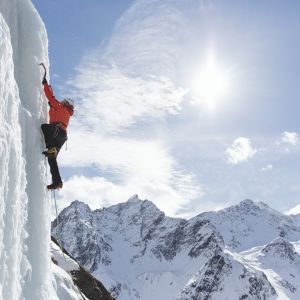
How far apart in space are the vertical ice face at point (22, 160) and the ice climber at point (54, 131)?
17cm

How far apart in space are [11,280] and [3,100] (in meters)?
3.11

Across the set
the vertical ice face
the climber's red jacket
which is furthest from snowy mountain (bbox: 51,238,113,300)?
the climber's red jacket

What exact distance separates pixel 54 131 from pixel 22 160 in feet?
5.26

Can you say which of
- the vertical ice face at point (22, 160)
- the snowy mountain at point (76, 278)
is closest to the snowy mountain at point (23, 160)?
the vertical ice face at point (22, 160)

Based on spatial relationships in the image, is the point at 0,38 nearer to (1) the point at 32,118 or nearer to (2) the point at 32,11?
(1) the point at 32,118

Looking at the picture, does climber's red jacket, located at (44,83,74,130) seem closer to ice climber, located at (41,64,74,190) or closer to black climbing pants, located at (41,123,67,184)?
ice climber, located at (41,64,74,190)

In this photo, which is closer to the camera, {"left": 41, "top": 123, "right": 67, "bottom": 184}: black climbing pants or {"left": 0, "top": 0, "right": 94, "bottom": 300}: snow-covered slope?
{"left": 0, "top": 0, "right": 94, "bottom": 300}: snow-covered slope

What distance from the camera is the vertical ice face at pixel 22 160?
9.74m

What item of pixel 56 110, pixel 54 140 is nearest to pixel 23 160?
pixel 54 140

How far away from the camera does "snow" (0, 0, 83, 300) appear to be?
9750 mm

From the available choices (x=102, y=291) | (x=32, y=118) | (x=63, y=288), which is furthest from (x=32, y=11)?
(x=102, y=291)

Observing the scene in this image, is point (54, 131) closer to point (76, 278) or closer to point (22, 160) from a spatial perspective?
point (22, 160)

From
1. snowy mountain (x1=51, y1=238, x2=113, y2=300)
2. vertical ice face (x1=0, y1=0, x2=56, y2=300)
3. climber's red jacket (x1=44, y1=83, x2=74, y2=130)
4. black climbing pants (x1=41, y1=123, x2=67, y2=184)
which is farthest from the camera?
snowy mountain (x1=51, y1=238, x2=113, y2=300)

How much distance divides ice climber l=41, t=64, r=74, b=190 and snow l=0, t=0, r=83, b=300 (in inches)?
6.3
